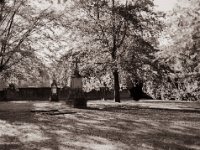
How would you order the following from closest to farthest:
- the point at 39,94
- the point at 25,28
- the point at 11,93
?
1. the point at 25,28
2. the point at 11,93
3. the point at 39,94

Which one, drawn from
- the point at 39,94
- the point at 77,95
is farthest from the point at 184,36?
the point at 39,94

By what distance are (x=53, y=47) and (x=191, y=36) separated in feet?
29.7

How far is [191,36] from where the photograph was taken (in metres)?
15.7

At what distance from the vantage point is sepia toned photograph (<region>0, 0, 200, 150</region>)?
31.1ft

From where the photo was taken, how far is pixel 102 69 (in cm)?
2441

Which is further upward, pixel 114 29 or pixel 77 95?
pixel 114 29

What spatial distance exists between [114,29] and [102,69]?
10.1 feet

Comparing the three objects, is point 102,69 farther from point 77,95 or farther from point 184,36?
point 184,36

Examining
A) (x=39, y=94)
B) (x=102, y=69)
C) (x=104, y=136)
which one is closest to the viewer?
(x=104, y=136)

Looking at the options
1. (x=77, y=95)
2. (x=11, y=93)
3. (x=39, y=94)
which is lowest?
(x=77, y=95)

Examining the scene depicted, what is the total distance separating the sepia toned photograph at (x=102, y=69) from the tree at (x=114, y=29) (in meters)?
0.07

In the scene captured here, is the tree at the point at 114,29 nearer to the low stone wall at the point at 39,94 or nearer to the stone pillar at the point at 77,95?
the stone pillar at the point at 77,95

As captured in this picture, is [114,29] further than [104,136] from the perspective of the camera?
Yes

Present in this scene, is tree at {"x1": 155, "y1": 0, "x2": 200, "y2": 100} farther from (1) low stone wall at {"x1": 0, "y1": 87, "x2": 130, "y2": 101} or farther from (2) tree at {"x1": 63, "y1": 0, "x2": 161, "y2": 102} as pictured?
(1) low stone wall at {"x1": 0, "y1": 87, "x2": 130, "y2": 101}
